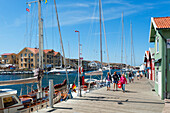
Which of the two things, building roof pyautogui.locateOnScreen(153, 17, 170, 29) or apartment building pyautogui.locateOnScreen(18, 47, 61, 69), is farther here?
apartment building pyautogui.locateOnScreen(18, 47, 61, 69)

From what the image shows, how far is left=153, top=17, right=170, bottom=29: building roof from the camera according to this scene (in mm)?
13782

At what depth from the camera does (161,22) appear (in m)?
14.7

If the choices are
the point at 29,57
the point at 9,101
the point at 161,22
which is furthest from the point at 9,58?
the point at 161,22

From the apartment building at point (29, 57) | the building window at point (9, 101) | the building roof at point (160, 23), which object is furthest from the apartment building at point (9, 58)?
the building roof at point (160, 23)

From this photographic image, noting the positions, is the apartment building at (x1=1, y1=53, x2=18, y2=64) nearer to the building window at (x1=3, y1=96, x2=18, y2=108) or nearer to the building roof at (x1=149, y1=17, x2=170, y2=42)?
the building window at (x1=3, y1=96, x2=18, y2=108)

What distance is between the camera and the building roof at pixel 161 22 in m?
13.8

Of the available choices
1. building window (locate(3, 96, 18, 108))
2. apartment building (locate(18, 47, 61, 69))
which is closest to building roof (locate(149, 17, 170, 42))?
building window (locate(3, 96, 18, 108))

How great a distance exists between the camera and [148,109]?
411 inches

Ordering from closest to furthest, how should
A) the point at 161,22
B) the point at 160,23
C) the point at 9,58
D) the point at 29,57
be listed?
the point at 160,23 → the point at 161,22 → the point at 29,57 → the point at 9,58

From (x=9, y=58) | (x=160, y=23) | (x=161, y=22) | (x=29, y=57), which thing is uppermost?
(x=161, y=22)

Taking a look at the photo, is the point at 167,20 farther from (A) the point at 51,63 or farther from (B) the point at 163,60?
(A) the point at 51,63

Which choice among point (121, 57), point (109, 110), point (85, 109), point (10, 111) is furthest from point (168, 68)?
point (121, 57)

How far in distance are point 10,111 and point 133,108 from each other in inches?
295

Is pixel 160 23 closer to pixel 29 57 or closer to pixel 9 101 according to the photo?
pixel 9 101
